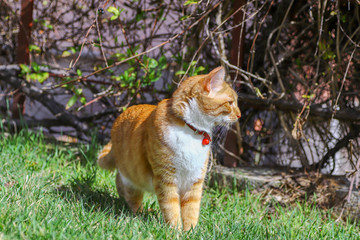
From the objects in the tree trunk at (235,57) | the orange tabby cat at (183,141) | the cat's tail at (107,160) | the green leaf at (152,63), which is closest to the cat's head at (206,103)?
the orange tabby cat at (183,141)

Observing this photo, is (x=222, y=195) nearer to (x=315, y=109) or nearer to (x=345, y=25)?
(x=315, y=109)

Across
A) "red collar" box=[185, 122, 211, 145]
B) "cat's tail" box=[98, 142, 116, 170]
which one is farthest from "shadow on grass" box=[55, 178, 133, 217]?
"red collar" box=[185, 122, 211, 145]

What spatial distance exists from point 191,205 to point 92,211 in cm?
53

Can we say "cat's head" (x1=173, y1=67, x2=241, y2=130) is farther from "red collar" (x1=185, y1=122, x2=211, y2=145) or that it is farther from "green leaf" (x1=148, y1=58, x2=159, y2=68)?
"green leaf" (x1=148, y1=58, x2=159, y2=68)

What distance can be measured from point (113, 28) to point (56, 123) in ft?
3.47

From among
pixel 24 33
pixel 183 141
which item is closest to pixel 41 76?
pixel 24 33

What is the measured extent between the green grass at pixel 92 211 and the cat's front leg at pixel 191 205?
0.24 ft

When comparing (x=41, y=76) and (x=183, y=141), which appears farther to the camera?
(x=41, y=76)

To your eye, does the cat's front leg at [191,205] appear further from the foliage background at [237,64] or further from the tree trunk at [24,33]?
the tree trunk at [24,33]

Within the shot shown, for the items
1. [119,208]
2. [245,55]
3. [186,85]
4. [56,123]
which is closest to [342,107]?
[245,55]

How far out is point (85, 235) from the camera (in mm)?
1772

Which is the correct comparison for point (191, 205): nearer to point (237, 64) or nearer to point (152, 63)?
point (152, 63)

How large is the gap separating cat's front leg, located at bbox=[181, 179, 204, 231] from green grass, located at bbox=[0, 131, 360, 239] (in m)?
0.07

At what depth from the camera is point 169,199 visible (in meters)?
2.24
